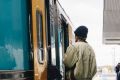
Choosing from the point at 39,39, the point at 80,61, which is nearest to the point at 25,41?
the point at 39,39

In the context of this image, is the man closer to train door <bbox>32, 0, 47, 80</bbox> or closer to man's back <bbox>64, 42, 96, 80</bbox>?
man's back <bbox>64, 42, 96, 80</bbox>

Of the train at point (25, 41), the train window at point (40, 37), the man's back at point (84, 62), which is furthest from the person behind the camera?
the man's back at point (84, 62)

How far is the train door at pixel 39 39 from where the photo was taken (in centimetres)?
590

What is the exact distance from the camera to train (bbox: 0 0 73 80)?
539cm

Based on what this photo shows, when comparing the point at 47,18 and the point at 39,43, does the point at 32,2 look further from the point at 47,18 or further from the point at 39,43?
the point at 47,18

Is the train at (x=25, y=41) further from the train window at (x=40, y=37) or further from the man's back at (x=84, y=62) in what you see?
the man's back at (x=84, y=62)

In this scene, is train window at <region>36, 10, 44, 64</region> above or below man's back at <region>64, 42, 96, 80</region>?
above

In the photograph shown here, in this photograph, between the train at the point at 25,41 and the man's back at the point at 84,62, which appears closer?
the train at the point at 25,41

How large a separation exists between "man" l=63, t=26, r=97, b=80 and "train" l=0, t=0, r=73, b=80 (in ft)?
0.94

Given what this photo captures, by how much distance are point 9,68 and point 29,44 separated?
0.47 meters

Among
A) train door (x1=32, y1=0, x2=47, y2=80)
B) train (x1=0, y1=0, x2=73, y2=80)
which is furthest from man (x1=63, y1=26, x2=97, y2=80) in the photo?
train door (x1=32, y1=0, x2=47, y2=80)

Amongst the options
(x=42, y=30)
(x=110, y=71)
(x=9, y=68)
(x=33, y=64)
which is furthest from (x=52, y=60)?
(x=110, y=71)

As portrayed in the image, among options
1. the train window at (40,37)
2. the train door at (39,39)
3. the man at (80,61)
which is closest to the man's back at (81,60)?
the man at (80,61)

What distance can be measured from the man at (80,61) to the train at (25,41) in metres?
0.29
